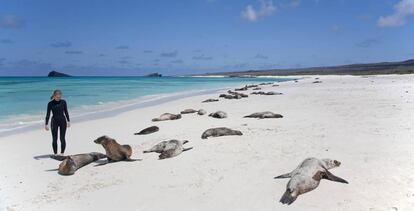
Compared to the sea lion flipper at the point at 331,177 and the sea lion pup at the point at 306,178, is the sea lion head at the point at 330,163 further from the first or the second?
the sea lion flipper at the point at 331,177

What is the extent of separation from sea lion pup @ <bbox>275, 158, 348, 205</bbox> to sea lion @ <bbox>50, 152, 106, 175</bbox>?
3.67 metres

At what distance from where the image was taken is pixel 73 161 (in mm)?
7859

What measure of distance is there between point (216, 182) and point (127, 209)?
152cm

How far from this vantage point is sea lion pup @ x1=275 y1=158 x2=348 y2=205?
19.1 ft

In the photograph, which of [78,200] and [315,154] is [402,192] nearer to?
[315,154]

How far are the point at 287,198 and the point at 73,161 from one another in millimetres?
4083

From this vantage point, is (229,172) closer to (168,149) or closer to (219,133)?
(168,149)

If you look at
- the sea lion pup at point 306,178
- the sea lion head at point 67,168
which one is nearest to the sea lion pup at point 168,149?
the sea lion head at point 67,168

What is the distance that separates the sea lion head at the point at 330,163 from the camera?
22.9 feet

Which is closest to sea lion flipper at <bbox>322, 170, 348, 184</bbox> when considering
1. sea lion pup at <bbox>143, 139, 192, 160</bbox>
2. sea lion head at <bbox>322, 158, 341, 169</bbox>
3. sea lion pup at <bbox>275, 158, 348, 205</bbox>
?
sea lion pup at <bbox>275, 158, 348, 205</bbox>

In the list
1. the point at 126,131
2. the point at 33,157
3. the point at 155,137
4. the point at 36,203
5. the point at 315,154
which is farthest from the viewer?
the point at 126,131

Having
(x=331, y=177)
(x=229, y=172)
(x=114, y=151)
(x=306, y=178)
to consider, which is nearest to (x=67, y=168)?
(x=114, y=151)

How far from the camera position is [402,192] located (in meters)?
5.77

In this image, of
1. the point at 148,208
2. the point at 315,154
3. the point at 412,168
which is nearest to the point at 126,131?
the point at 315,154
